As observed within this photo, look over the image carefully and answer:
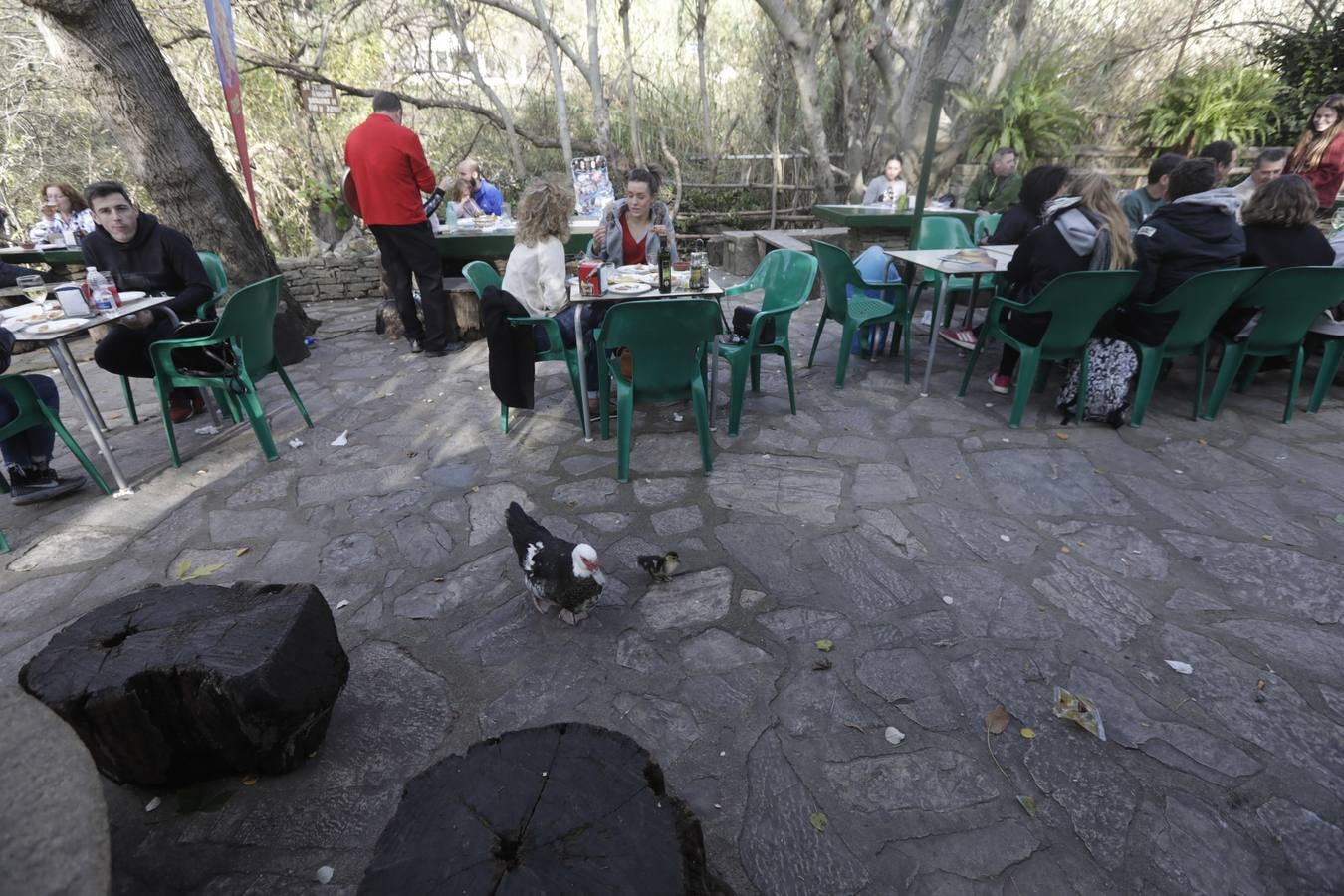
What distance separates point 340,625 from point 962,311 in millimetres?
6524

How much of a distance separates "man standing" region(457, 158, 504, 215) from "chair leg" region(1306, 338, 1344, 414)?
7.82 m

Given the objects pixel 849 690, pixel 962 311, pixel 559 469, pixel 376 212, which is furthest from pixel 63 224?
pixel 962 311

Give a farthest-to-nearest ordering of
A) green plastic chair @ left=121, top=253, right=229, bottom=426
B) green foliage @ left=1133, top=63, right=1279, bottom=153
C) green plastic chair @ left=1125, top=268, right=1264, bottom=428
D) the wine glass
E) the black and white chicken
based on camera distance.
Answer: green foliage @ left=1133, top=63, right=1279, bottom=153 → green plastic chair @ left=121, top=253, right=229, bottom=426 → the wine glass → green plastic chair @ left=1125, top=268, right=1264, bottom=428 → the black and white chicken

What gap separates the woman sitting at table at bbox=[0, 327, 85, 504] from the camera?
347 centimetres

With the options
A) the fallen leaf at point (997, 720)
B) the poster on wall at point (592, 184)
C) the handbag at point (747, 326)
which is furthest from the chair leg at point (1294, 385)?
the poster on wall at point (592, 184)

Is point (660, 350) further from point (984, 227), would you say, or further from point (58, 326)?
point (984, 227)

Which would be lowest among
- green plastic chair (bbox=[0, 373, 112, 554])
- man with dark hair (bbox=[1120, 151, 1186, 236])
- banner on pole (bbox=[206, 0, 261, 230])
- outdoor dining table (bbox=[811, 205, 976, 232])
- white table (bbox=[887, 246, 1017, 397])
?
green plastic chair (bbox=[0, 373, 112, 554])

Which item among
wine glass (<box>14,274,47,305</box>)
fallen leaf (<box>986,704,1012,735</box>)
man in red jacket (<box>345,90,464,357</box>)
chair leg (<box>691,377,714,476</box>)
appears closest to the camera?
fallen leaf (<box>986,704,1012,735</box>)

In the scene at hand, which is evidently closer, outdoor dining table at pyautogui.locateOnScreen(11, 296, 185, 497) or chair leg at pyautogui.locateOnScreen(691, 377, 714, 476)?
outdoor dining table at pyautogui.locateOnScreen(11, 296, 185, 497)

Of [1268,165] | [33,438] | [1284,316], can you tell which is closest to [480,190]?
[33,438]

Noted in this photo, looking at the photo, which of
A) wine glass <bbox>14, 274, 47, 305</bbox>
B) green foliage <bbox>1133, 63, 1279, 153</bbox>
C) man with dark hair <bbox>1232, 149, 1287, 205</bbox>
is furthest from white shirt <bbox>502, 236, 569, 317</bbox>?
green foliage <bbox>1133, 63, 1279, 153</bbox>

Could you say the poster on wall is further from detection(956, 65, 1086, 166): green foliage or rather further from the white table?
detection(956, 65, 1086, 166): green foliage

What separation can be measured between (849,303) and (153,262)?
4.90 m

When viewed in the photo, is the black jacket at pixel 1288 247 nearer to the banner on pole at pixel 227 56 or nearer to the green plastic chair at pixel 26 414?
the green plastic chair at pixel 26 414
